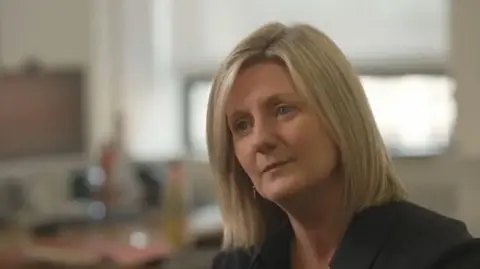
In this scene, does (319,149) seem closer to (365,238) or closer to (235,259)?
(365,238)

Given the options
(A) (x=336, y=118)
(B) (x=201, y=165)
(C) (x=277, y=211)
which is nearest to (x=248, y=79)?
(A) (x=336, y=118)

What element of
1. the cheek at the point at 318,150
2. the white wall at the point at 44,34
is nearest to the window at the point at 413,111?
the white wall at the point at 44,34

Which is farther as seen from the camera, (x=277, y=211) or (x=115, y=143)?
(x=115, y=143)

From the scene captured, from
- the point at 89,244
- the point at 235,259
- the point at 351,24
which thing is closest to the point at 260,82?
the point at 235,259

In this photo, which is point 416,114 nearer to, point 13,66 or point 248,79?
point 13,66

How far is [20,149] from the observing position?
3139 millimetres

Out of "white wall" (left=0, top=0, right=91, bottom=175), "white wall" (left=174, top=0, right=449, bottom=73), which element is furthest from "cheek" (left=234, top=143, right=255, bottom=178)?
"white wall" (left=0, top=0, right=91, bottom=175)

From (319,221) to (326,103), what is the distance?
166mm

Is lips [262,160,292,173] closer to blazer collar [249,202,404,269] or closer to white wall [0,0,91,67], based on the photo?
blazer collar [249,202,404,269]

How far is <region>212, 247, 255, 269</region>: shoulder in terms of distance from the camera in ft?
3.90

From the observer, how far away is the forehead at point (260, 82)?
100 centimetres

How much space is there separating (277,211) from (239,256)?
8 centimetres

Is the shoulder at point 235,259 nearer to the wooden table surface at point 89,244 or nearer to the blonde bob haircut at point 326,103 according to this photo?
the blonde bob haircut at point 326,103

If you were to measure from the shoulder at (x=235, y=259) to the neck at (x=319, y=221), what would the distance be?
0.08m
